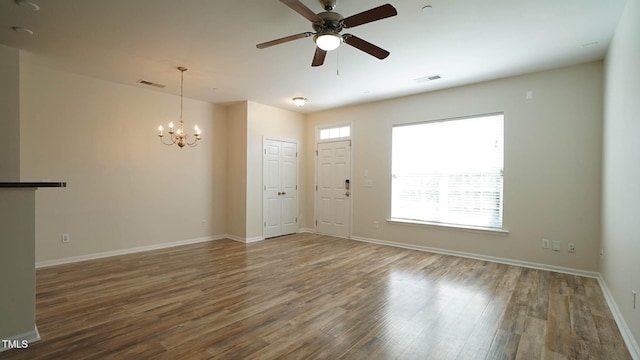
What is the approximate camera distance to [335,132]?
6.85 meters

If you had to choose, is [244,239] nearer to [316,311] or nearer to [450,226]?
[316,311]

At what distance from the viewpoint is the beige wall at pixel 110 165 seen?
435 cm

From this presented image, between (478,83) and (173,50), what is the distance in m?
4.66

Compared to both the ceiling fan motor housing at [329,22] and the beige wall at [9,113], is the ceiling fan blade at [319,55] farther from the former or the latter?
the beige wall at [9,113]

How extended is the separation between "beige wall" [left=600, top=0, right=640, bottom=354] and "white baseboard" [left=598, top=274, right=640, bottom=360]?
0.15 feet

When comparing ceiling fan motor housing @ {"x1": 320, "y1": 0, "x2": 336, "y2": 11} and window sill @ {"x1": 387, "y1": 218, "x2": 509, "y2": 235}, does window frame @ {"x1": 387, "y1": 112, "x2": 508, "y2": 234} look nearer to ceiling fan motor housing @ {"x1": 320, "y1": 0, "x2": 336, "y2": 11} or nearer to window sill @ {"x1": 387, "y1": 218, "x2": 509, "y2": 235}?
window sill @ {"x1": 387, "y1": 218, "x2": 509, "y2": 235}

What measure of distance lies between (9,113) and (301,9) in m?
3.98

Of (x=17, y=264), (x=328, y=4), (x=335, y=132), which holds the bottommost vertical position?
(x=17, y=264)

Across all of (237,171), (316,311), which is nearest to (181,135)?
(237,171)

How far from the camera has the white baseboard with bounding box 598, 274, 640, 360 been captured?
219 cm

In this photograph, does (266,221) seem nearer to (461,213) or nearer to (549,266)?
(461,213)

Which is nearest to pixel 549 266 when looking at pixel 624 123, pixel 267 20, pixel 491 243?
pixel 491 243

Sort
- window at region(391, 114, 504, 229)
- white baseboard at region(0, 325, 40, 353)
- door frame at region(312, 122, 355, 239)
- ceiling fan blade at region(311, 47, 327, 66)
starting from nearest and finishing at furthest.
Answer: white baseboard at region(0, 325, 40, 353) → ceiling fan blade at region(311, 47, 327, 66) → window at region(391, 114, 504, 229) → door frame at region(312, 122, 355, 239)

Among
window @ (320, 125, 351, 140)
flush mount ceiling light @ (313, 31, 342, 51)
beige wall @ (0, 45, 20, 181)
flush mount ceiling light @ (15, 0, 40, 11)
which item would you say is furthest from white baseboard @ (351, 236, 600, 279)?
flush mount ceiling light @ (15, 0, 40, 11)
